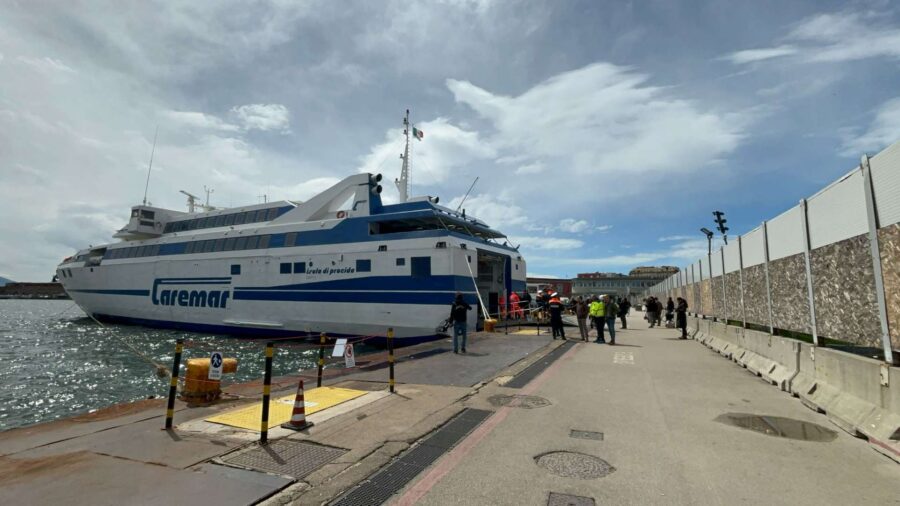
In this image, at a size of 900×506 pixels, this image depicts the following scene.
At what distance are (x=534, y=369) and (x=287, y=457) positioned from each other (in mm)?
6577

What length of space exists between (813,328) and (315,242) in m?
19.8

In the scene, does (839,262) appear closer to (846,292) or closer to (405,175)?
(846,292)

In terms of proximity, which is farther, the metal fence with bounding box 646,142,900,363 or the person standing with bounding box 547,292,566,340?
the person standing with bounding box 547,292,566,340

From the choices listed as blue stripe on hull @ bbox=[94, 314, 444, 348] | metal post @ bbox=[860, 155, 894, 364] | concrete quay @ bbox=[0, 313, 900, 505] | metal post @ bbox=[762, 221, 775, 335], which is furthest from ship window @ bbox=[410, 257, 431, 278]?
metal post @ bbox=[860, 155, 894, 364]

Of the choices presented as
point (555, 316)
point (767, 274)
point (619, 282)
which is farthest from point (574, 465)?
point (619, 282)

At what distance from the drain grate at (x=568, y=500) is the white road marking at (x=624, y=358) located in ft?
27.0

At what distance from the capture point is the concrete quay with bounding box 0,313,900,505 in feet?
12.6

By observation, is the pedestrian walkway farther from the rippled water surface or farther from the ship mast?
the ship mast

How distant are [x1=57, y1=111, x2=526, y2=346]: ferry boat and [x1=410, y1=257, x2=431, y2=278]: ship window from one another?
5 centimetres

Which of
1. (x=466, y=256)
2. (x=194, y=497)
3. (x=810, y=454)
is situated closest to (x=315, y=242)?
(x=466, y=256)

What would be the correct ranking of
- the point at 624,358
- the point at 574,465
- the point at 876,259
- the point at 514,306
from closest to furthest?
the point at 574,465
the point at 876,259
the point at 624,358
the point at 514,306

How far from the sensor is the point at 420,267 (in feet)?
63.1

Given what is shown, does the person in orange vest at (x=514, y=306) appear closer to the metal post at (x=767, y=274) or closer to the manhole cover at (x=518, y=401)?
the metal post at (x=767, y=274)

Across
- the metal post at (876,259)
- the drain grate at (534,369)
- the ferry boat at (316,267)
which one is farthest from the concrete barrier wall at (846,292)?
the ferry boat at (316,267)
